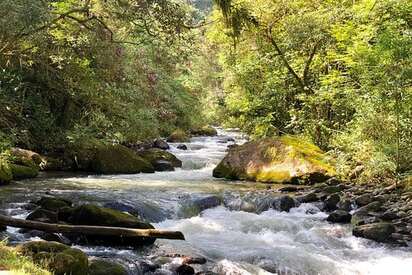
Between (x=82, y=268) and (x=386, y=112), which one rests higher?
(x=386, y=112)

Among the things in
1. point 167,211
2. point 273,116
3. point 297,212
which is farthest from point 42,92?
point 273,116

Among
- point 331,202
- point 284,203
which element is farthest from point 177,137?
point 331,202

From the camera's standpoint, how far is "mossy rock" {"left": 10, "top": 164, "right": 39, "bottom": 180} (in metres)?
14.3

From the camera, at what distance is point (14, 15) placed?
8.07 meters

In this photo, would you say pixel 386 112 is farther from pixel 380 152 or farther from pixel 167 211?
pixel 167 211

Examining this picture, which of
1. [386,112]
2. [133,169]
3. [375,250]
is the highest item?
[386,112]

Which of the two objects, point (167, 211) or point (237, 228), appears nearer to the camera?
point (237, 228)

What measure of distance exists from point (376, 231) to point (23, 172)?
32.9 feet

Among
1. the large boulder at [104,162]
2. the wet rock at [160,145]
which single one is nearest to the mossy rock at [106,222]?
the large boulder at [104,162]

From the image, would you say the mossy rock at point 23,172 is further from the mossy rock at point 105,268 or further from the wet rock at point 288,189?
the mossy rock at point 105,268

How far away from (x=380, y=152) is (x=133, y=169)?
843cm

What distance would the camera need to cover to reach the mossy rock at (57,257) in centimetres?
635

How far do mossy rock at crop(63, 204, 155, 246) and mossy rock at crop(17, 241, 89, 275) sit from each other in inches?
72.5

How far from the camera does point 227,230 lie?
1060 cm
